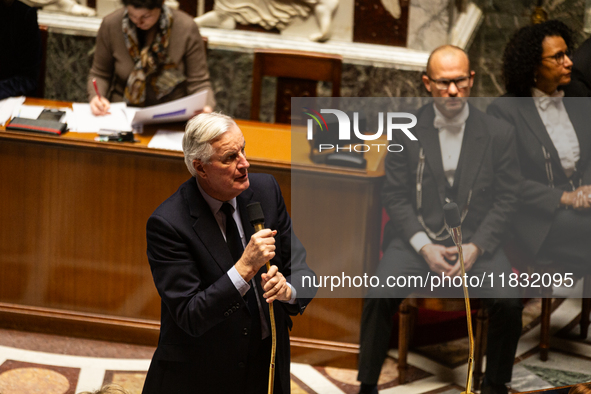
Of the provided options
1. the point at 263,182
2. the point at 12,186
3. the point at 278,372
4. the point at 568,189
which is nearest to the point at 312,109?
the point at 263,182

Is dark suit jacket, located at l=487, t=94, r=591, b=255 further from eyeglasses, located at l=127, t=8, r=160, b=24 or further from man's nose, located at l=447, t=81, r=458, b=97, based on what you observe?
eyeglasses, located at l=127, t=8, r=160, b=24

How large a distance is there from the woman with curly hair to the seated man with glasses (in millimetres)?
192

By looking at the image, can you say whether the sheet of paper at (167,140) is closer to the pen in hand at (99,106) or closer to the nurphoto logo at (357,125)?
the pen in hand at (99,106)

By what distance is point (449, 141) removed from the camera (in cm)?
289

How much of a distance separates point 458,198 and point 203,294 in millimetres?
1362

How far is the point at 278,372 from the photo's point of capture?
6.72ft

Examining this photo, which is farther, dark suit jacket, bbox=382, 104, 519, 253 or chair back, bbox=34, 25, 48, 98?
chair back, bbox=34, 25, 48, 98

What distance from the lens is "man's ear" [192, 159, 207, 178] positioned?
6.40 feet

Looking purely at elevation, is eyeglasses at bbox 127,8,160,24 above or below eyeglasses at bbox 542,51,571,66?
above

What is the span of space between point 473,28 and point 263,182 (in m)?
3.56

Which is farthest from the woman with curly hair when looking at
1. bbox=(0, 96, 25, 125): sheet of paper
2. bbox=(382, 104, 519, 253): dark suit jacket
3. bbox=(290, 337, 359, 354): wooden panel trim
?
bbox=(0, 96, 25, 125): sheet of paper

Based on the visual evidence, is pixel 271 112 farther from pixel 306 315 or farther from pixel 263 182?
pixel 263 182

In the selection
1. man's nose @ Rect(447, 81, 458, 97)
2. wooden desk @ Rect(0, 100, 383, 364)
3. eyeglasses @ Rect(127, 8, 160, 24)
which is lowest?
wooden desk @ Rect(0, 100, 383, 364)

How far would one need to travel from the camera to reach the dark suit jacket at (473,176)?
2846 millimetres
